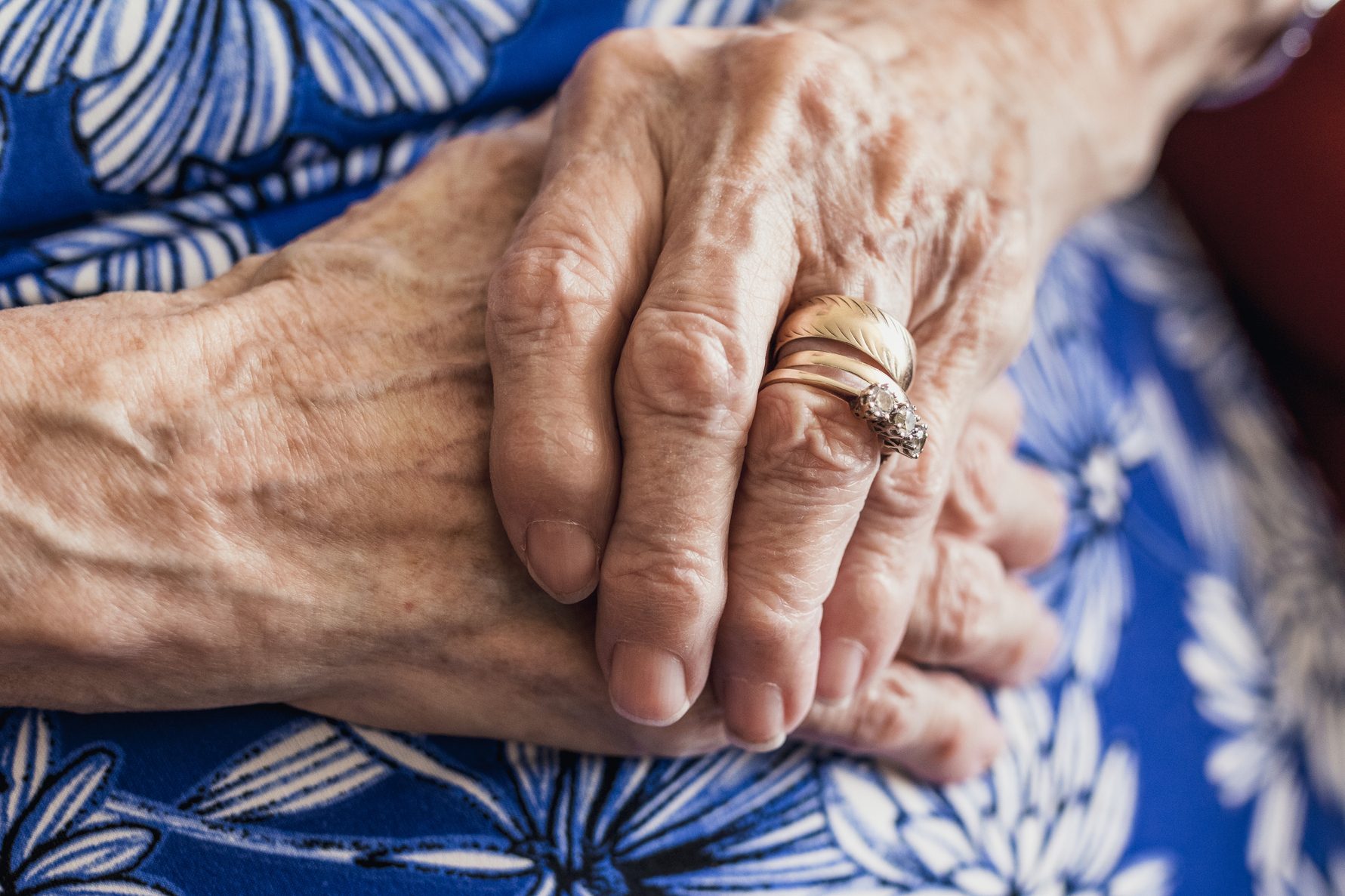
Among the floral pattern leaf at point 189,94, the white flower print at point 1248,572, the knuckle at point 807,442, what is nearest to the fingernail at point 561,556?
the knuckle at point 807,442

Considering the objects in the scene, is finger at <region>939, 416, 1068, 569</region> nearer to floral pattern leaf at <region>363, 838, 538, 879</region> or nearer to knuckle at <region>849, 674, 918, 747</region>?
knuckle at <region>849, 674, 918, 747</region>

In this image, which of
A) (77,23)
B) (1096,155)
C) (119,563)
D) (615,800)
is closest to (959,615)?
(615,800)

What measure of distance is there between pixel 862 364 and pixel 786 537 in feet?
0.34

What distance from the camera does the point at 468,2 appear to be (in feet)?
2.28

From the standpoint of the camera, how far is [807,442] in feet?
1.80

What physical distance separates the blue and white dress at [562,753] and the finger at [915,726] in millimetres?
19

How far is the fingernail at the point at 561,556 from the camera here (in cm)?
54

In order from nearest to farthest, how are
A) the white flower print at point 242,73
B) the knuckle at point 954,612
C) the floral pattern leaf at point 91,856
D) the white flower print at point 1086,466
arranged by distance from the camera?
the floral pattern leaf at point 91,856, the white flower print at point 242,73, the knuckle at point 954,612, the white flower print at point 1086,466

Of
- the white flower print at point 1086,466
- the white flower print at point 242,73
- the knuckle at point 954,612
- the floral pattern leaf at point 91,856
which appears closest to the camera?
the floral pattern leaf at point 91,856

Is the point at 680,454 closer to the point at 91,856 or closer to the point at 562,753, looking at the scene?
the point at 562,753

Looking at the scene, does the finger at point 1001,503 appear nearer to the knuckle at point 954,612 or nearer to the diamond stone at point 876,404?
the knuckle at point 954,612

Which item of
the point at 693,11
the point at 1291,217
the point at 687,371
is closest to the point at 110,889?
the point at 687,371

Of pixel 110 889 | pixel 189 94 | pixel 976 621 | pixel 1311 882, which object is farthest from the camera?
pixel 1311 882

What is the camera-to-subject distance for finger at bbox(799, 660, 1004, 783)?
0.69 m
